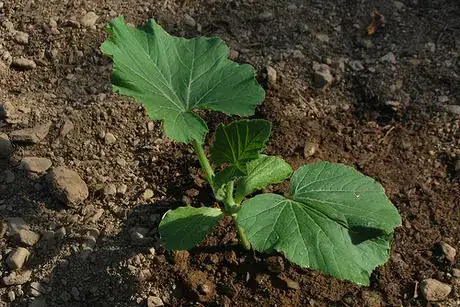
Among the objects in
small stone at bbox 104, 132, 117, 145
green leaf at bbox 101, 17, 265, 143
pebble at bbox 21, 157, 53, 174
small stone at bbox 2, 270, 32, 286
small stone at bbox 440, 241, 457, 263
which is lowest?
small stone at bbox 440, 241, 457, 263

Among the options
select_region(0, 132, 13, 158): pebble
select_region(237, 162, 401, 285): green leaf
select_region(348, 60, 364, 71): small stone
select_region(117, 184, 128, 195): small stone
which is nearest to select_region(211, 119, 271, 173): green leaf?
select_region(237, 162, 401, 285): green leaf

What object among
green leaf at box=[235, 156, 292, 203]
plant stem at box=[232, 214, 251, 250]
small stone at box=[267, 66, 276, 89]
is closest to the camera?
green leaf at box=[235, 156, 292, 203]

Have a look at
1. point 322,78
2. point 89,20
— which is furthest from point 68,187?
point 322,78

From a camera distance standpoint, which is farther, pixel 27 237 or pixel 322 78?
pixel 322 78

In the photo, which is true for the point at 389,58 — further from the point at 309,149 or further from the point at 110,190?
the point at 110,190

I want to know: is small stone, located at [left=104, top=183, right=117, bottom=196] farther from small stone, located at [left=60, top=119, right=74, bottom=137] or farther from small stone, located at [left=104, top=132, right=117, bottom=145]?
small stone, located at [left=60, top=119, right=74, bottom=137]

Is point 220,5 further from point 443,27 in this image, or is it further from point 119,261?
point 119,261
